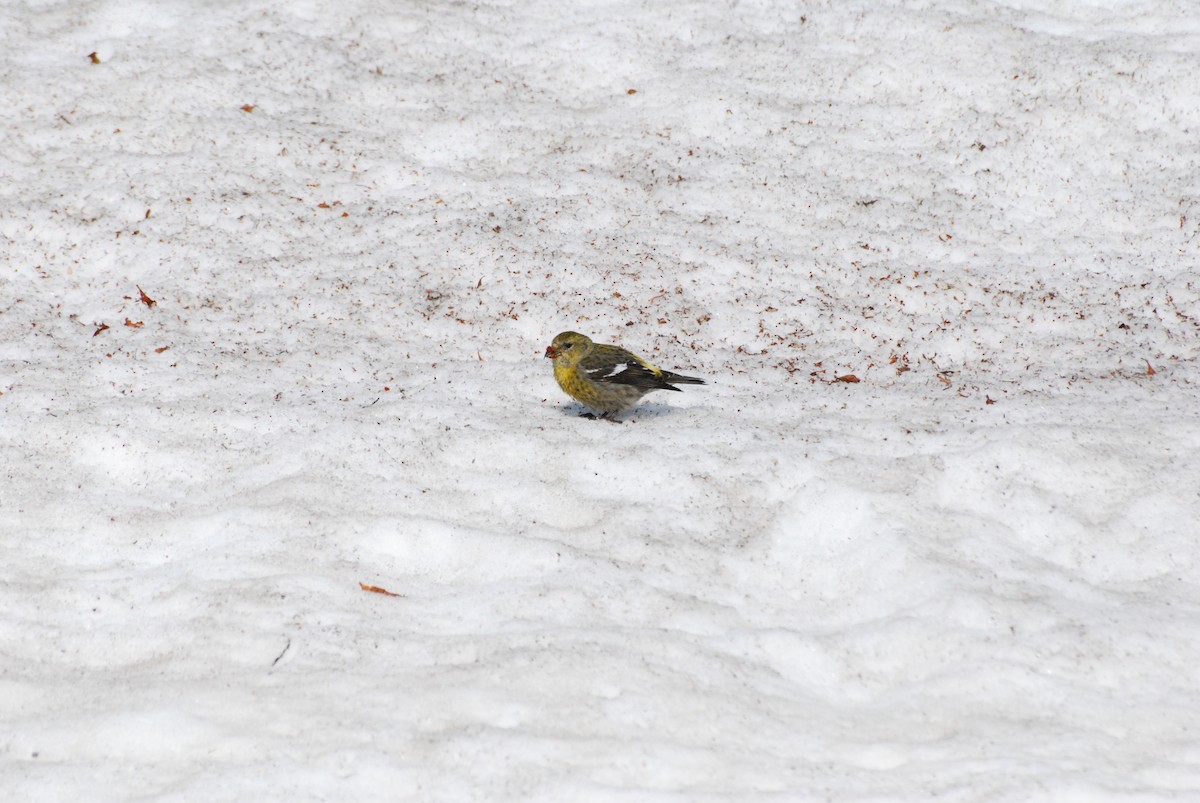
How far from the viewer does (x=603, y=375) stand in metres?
6.42

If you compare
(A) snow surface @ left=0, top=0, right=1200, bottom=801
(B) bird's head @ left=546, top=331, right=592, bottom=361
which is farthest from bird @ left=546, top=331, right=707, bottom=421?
(A) snow surface @ left=0, top=0, right=1200, bottom=801

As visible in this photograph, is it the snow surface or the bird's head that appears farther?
the bird's head

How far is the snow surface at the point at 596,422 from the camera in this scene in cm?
404

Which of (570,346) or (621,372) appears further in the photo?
(570,346)

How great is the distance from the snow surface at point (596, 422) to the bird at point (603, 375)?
7.9 inches

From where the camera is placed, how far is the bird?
21.2ft

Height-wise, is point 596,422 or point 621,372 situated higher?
point 621,372

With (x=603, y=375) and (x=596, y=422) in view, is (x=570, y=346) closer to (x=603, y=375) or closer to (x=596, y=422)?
(x=603, y=375)

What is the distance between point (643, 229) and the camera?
8414 millimetres

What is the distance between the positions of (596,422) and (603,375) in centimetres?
31

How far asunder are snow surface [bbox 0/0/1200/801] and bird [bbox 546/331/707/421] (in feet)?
0.66

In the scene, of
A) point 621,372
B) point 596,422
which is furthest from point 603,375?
point 596,422

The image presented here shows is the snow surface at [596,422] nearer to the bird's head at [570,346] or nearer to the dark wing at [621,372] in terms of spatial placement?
the dark wing at [621,372]

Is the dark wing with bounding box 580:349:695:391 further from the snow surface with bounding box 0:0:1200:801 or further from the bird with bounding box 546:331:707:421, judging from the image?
the snow surface with bounding box 0:0:1200:801
